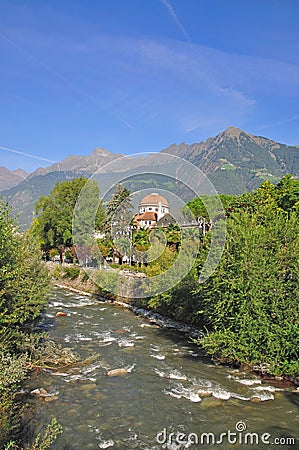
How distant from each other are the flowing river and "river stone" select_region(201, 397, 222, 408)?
0.12 feet

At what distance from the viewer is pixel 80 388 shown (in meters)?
15.5

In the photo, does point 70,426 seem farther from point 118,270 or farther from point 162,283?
point 118,270

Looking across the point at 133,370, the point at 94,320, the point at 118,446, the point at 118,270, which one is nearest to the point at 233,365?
the point at 133,370

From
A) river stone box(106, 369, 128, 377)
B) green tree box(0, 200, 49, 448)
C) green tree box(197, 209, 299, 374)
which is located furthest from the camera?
river stone box(106, 369, 128, 377)

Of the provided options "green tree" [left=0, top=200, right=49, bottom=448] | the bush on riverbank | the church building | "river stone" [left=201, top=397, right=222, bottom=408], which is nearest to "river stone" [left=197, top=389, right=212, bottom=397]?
"river stone" [left=201, top=397, right=222, bottom=408]

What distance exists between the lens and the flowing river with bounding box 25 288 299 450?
11768 millimetres

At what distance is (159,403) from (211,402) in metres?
2.03

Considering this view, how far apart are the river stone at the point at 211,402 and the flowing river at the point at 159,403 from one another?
Answer: 0.04m

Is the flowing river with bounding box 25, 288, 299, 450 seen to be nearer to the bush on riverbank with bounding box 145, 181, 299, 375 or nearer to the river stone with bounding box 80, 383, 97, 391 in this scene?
the river stone with bounding box 80, 383, 97, 391

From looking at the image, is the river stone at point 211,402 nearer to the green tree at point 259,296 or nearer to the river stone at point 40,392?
the green tree at point 259,296

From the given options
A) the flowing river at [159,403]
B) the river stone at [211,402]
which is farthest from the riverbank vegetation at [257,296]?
the river stone at [211,402]

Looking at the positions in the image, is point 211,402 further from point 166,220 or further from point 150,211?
point 150,211

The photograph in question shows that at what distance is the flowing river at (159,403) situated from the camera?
11.8 m

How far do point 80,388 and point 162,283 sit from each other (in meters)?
14.3
